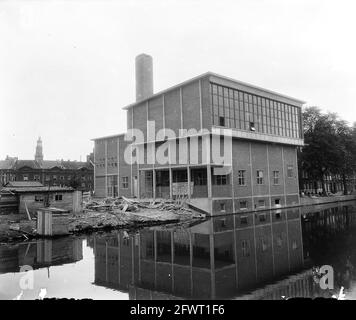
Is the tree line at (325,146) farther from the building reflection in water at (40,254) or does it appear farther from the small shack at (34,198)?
the building reflection in water at (40,254)

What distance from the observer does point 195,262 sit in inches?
465

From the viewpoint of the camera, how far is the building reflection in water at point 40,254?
469 inches

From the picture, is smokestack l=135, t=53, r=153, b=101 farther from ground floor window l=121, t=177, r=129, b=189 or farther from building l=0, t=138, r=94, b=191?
building l=0, t=138, r=94, b=191

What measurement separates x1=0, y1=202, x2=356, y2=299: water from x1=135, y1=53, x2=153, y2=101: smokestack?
35.0m

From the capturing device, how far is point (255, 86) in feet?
122

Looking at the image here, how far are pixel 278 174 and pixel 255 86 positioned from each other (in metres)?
11.7

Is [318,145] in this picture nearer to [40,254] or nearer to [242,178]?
[242,178]

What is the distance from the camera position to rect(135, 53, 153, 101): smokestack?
163 feet

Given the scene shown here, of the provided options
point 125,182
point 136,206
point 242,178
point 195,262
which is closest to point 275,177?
point 242,178

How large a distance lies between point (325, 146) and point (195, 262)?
4746 cm

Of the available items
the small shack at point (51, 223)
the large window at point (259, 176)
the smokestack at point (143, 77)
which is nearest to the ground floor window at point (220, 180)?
the large window at point (259, 176)

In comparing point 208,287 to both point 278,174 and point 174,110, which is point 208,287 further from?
point 278,174

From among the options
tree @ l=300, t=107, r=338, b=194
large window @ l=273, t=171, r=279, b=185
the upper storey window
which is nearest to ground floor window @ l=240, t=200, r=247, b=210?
large window @ l=273, t=171, r=279, b=185
